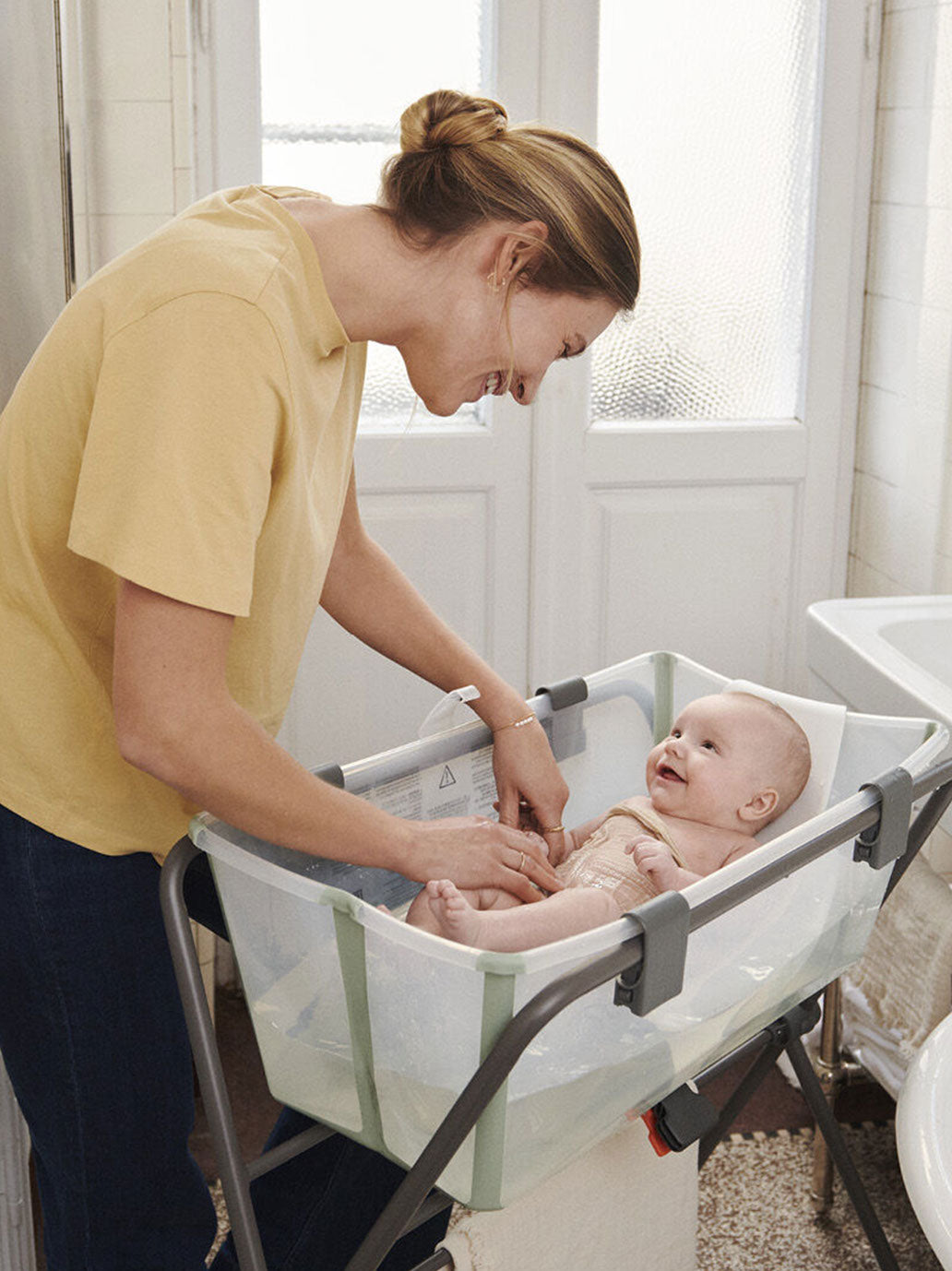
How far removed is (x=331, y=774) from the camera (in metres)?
1.24

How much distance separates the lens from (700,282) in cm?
256

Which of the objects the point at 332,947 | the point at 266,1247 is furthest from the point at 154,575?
the point at 266,1247

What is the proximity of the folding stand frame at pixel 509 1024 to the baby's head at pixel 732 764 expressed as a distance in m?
0.18

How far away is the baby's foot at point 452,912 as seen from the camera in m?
1.09

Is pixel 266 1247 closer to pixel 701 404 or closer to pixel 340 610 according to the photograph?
pixel 340 610

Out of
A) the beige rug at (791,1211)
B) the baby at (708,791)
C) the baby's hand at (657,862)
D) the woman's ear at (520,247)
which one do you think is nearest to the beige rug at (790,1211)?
the beige rug at (791,1211)

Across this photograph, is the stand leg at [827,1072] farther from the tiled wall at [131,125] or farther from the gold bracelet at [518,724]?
the tiled wall at [131,125]

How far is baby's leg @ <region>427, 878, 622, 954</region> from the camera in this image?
1.10 metres

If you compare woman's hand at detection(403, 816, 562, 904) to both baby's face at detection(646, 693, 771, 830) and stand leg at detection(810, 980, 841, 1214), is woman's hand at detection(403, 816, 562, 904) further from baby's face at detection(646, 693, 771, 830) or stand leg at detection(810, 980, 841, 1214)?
stand leg at detection(810, 980, 841, 1214)

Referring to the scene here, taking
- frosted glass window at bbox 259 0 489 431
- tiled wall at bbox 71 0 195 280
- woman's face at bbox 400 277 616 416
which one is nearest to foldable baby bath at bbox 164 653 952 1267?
woman's face at bbox 400 277 616 416

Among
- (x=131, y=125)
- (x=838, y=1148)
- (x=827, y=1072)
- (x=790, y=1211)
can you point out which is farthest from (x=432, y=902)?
(x=131, y=125)

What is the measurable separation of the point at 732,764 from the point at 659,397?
130 cm

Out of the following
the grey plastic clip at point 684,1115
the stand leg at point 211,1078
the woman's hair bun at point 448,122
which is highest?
the woman's hair bun at point 448,122

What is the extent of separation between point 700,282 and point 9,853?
6.03 feet
